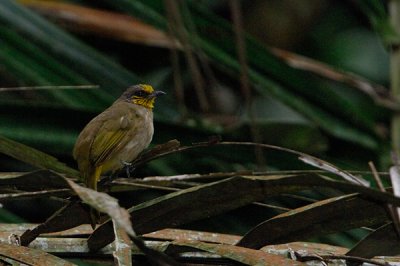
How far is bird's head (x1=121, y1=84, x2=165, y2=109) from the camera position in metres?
3.57

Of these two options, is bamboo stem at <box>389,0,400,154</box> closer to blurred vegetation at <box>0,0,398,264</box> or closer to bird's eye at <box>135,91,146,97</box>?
blurred vegetation at <box>0,0,398,264</box>

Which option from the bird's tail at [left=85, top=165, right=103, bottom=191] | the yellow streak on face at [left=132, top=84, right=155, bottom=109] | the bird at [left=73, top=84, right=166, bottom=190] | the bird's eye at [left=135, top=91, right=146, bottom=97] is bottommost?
the bird's tail at [left=85, top=165, right=103, bottom=191]

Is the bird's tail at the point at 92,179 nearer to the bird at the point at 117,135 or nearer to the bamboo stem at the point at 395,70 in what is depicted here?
the bird at the point at 117,135

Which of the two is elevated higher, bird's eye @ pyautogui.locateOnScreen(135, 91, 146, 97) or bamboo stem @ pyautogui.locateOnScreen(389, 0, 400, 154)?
A: bamboo stem @ pyautogui.locateOnScreen(389, 0, 400, 154)

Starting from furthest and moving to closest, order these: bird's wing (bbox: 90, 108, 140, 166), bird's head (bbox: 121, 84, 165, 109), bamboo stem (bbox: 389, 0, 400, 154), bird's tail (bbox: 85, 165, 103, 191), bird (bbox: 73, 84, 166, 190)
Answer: bamboo stem (bbox: 389, 0, 400, 154) → bird's head (bbox: 121, 84, 165, 109) → bird's wing (bbox: 90, 108, 140, 166) → bird (bbox: 73, 84, 166, 190) → bird's tail (bbox: 85, 165, 103, 191)

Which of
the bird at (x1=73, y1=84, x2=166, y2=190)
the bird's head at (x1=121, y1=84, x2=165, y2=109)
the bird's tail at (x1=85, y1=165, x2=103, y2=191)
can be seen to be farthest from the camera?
the bird's head at (x1=121, y1=84, x2=165, y2=109)

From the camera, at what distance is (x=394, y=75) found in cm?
444

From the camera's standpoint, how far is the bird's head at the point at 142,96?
357 cm

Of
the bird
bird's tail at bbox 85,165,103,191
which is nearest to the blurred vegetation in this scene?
the bird

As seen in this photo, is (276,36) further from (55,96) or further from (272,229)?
(272,229)

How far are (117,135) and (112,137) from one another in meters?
0.05

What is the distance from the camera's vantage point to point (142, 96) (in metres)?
3.65

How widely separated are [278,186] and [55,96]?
4.86 feet

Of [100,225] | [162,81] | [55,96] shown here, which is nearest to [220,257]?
[100,225]
